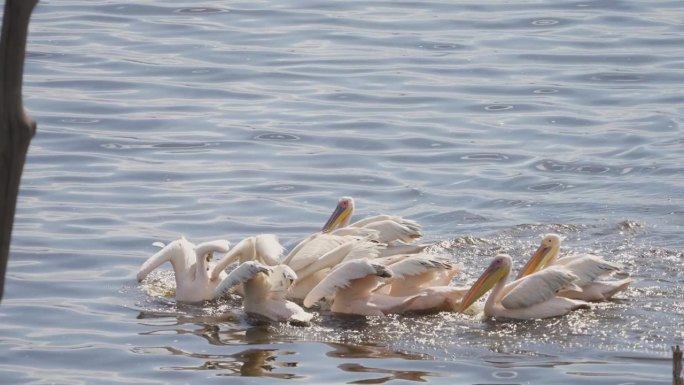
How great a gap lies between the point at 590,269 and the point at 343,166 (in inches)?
151

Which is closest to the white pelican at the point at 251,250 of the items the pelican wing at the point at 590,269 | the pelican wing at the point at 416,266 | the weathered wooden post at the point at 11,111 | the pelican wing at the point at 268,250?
the pelican wing at the point at 268,250

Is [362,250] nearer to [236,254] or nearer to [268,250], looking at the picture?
[268,250]

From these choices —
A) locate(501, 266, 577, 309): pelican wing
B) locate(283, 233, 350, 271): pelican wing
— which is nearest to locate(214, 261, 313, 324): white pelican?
locate(283, 233, 350, 271): pelican wing

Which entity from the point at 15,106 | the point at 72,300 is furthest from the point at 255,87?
the point at 15,106

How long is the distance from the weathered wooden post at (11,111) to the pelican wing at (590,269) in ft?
15.0

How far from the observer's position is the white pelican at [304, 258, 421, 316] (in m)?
6.70

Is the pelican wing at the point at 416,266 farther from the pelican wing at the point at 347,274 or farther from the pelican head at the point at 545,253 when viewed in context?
the pelican head at the point at 545,253

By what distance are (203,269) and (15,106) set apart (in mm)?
4863

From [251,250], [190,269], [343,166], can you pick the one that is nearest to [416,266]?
[251,250]

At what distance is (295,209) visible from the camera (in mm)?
9195

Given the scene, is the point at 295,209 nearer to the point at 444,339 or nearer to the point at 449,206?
the point at 449,206

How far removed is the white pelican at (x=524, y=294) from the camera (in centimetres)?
656

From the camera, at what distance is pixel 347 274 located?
671 centimetres

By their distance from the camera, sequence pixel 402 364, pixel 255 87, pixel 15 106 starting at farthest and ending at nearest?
pixel 255 87
pixel 402 364
pixel 15 106
